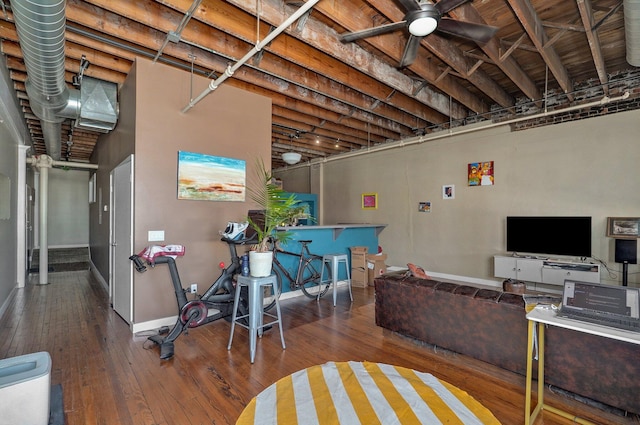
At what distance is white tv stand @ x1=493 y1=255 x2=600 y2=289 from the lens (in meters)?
4.61

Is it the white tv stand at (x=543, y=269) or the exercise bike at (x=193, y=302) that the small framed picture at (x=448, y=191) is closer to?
the white tv stand at (x=543, y=269)

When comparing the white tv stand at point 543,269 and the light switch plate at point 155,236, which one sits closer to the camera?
the light switch plate at point 155,236

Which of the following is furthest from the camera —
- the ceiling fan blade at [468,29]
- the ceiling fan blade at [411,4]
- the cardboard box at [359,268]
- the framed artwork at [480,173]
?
the framed artwork at [480,173]

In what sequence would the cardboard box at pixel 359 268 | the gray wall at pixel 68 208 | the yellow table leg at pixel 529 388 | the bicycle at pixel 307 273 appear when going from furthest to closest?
the gray wall at pixel 68 208
the cardboard box at pixel 359 268
the bicycle at pixel 307 273
the yellow table leg at pixel 529 388

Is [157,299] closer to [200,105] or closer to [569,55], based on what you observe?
[200,105]

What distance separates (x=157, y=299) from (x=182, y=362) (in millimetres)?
1127

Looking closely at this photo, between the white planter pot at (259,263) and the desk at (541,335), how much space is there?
214 centimetres

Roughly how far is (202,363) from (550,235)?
556 centimetres

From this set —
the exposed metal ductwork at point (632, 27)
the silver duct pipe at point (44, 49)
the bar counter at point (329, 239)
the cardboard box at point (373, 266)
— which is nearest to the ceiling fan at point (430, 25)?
the exposed metal ductwork at point (632, 27)

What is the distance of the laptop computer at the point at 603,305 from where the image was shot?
1.72 metres

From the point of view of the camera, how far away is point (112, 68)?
12.2ft

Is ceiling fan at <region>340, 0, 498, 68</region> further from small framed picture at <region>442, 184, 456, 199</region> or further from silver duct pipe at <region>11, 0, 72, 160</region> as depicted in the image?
Result: small framed picture at <region>442, 184, 456, 199</region>

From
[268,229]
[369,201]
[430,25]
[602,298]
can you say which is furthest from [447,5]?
[369,201]

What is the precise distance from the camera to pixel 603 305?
5.95 ft
